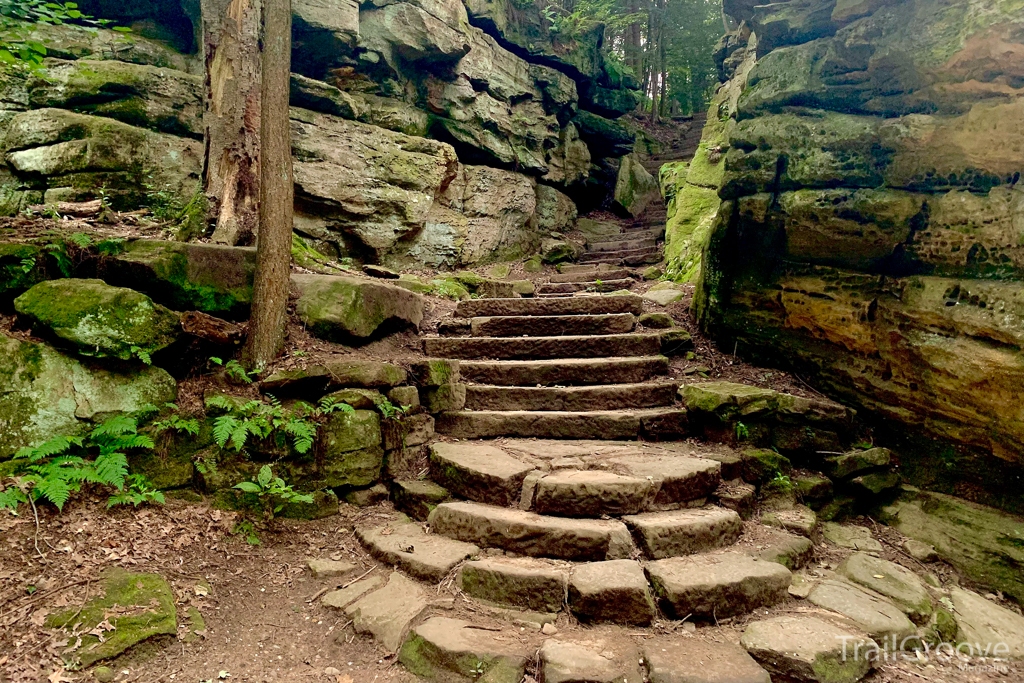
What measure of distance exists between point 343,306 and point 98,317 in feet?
6.38

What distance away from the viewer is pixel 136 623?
9.53 feet

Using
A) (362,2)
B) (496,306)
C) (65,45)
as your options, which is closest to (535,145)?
(362,2)

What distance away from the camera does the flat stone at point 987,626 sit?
10.5 ft

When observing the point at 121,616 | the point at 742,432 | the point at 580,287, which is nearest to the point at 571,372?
the point at 742,432

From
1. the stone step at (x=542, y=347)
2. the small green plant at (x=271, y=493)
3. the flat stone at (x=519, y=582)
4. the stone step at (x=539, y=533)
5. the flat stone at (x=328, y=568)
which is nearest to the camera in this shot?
the flat stone at (x=519, y=582)

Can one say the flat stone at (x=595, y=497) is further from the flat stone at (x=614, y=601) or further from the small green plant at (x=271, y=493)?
the small green plant at (x=271, y=493)

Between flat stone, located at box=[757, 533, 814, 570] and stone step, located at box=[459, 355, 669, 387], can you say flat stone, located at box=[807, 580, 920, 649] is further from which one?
stone step, located at box=[459, 355, 669, 387]

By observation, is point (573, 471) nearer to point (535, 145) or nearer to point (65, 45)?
point (65, 45)

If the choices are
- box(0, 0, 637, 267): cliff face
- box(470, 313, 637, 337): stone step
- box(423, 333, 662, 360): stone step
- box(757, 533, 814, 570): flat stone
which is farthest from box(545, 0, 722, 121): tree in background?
box(757, 533, 814, 570): flat stone

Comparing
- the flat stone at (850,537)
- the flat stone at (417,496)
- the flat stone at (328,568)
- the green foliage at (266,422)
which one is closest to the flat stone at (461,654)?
the flat stone at (328,568)

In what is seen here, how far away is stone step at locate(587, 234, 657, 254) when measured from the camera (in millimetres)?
12594

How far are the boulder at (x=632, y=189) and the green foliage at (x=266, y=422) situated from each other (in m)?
13.4

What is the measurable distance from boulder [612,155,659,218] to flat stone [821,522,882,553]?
12791 millimetres

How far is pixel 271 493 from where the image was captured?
3984 mm
